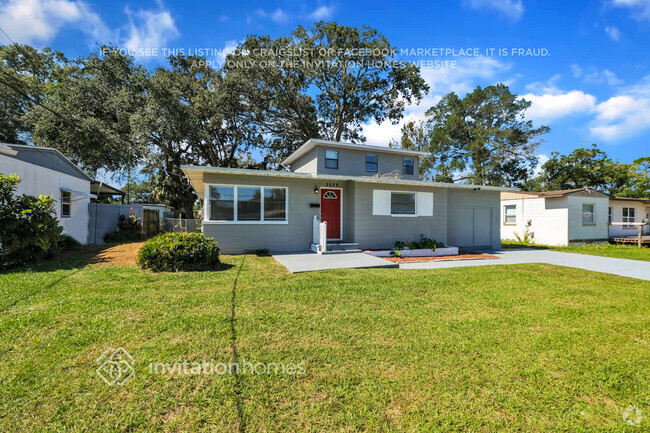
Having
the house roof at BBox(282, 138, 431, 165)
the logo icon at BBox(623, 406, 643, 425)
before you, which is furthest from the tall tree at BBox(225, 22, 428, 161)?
the logo icon at BBox(623, 406, 643, 425)

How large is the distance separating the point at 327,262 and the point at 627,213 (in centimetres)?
2273

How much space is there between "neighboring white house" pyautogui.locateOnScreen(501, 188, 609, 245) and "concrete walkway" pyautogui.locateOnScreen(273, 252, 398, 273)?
12754 mm

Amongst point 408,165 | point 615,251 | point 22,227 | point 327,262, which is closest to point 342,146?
point 408,165

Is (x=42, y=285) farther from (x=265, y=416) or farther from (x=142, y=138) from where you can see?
(x=142, y=138)

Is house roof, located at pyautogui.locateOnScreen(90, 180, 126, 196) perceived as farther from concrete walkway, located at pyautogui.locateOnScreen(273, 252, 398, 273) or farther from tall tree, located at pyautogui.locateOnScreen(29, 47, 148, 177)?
concrete walkway, located at pyautogui.locateOnScreen(273, 252, 398, 273)

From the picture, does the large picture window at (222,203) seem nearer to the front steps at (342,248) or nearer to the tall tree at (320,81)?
the front steps at (342,248)

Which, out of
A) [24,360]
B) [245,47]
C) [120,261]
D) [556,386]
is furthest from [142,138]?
[556,386]

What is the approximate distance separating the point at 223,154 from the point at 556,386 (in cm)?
2460

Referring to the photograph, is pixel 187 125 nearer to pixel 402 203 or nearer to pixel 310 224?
pixel 310 224

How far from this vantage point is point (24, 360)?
8.70ft

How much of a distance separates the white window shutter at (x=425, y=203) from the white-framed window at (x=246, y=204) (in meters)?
5.65

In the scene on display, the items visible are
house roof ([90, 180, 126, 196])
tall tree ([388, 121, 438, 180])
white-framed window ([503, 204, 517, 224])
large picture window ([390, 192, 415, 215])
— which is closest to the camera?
large picture window ([390, 192, 415, 215])

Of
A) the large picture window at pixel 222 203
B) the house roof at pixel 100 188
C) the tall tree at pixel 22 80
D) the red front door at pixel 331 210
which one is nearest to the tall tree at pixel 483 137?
the red front door at pixel 331 210

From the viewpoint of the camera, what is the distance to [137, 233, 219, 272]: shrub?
6.62 m
